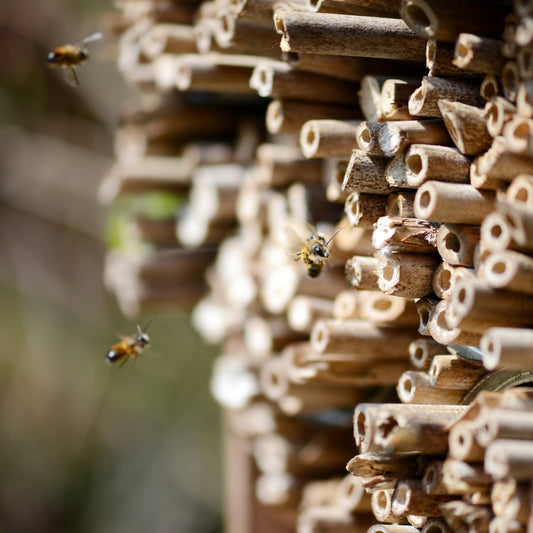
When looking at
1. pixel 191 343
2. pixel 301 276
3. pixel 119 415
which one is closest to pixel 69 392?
pixel 119 415

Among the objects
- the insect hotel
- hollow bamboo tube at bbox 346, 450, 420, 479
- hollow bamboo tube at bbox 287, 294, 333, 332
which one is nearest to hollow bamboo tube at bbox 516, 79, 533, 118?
the insect hotel

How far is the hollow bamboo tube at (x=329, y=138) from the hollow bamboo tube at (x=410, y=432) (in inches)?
12.2

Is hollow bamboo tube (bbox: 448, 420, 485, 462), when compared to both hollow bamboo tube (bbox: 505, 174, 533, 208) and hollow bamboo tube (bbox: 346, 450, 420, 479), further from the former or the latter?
hollow bamboo tube (bbox: 505, 174, 533, 208)

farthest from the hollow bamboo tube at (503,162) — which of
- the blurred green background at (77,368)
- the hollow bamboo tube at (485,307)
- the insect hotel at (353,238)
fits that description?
the blurred green background at (77,368)

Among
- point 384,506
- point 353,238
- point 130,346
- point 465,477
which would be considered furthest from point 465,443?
point 130,346

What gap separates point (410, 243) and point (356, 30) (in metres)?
0.23

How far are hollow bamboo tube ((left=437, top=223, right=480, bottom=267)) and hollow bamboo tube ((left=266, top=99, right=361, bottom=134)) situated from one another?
27 cm

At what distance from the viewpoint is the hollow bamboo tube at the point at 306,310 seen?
100 centimetres

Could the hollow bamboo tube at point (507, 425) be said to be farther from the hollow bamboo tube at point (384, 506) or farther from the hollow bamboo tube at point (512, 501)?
the hollow bamboo tube at point (384, 506)

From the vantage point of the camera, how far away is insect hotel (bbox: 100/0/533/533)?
0.62m

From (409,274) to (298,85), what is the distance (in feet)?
0.98

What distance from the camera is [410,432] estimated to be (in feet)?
2.13

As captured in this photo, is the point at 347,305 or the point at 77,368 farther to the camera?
the point at 77,368

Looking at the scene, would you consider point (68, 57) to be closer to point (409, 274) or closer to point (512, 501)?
point (409, 274)
